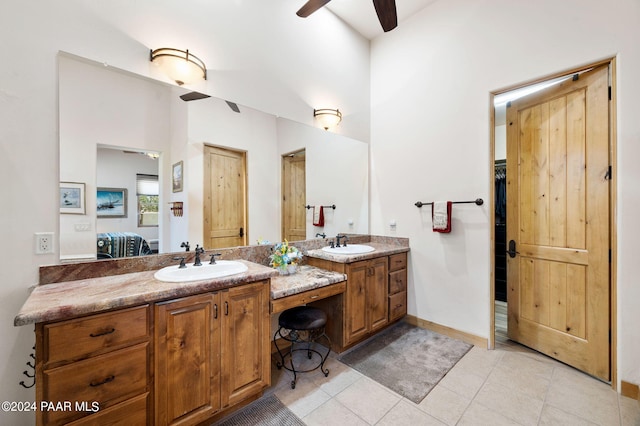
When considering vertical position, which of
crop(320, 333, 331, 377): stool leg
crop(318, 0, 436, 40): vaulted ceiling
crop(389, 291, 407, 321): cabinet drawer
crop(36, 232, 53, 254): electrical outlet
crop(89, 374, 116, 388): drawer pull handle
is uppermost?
crop(318, 0, 436, 40): vaulted ceiling

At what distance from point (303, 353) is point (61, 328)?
1.83 meters

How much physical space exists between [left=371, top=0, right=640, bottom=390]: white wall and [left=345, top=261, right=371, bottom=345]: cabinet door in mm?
870

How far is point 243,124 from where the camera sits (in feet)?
7.27

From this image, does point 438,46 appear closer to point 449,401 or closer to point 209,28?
point 209,28

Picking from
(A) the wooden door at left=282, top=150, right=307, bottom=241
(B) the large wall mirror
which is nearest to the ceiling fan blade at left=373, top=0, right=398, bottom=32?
(B) the large wall mirror

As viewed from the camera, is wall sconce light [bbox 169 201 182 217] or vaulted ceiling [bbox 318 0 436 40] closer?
wall sconce light [bbox 169 201 182 217]

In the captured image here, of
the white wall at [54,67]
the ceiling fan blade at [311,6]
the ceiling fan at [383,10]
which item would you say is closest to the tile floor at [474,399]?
the white wall at [54,67]

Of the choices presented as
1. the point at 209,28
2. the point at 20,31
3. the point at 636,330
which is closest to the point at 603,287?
the point at 636,330

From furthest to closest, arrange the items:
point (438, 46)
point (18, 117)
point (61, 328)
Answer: point (438, 46), point (18, 117), point (61, 328)

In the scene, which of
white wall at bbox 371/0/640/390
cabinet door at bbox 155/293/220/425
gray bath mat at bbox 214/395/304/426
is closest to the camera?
cabinet door at bbox 155/293/220/425

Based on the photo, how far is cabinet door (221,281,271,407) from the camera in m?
1.54

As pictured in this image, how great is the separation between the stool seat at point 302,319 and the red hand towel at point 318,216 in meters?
1.01

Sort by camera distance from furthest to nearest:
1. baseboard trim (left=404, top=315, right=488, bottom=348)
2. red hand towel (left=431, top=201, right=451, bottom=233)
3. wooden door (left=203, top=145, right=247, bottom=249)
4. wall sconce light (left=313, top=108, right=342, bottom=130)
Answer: wall sconce light (left=313, top=108, right=342, bottom=130) → red hand towel (left=431, top=201, right=451, bottom=233) → baseboard trim (left=404, top=315, right=488, bottom=348) → wooden door (left=203, top=145, right=247, bottom=249)

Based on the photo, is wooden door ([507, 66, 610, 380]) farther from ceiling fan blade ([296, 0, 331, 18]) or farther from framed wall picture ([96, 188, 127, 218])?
framed wall picture ([96, 188, 127, 218])
